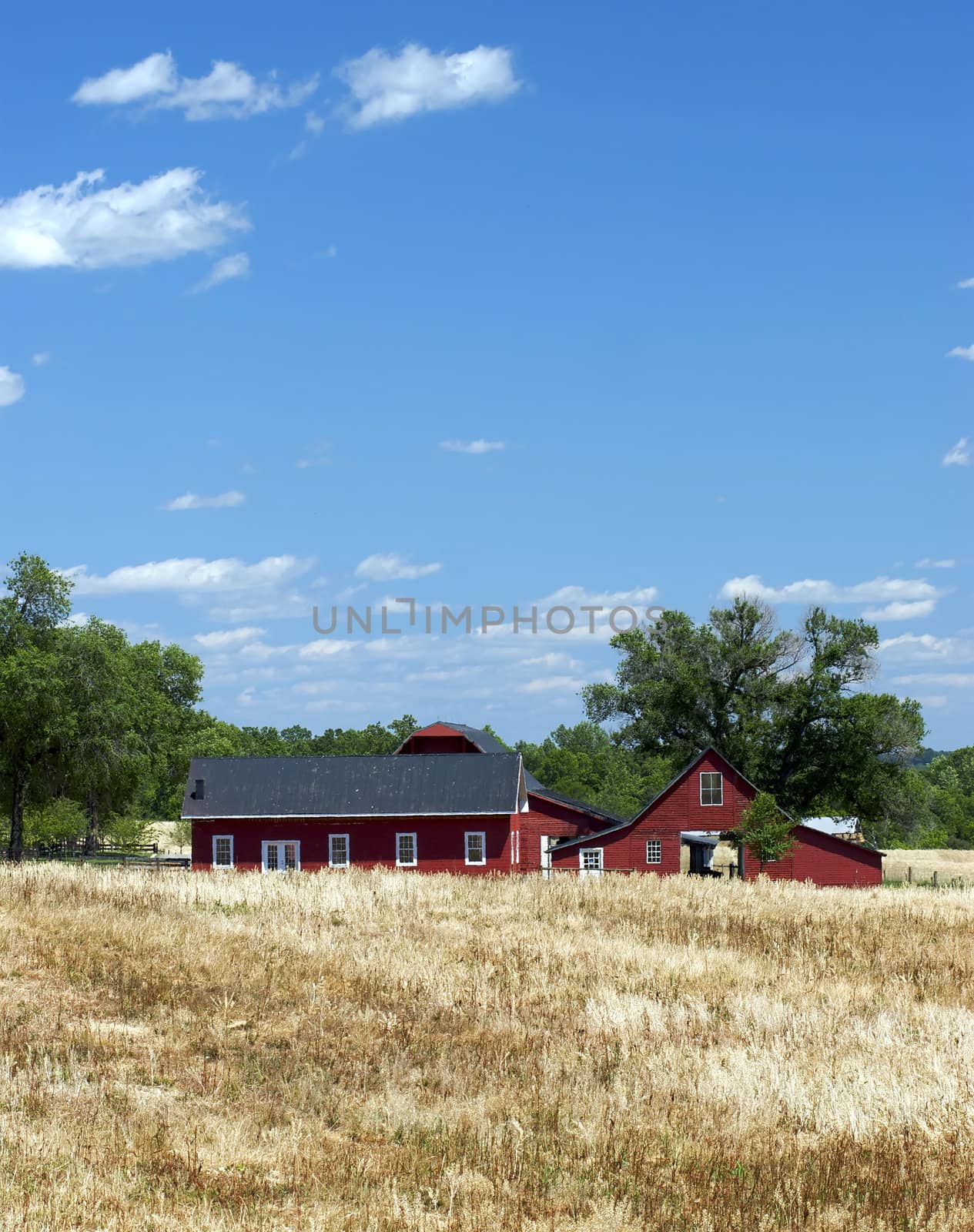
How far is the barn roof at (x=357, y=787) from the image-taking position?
54.5 metres

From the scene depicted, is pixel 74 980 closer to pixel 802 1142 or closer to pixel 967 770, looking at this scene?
pixel 802 1142

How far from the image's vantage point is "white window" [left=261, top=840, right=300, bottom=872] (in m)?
54.7

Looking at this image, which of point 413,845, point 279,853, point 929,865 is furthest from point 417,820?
point 929,865

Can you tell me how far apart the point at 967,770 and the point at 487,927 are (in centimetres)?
18444

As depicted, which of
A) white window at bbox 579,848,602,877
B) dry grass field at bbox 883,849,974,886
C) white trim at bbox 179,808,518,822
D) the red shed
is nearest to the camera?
white trim at bbox 179,808,518,822

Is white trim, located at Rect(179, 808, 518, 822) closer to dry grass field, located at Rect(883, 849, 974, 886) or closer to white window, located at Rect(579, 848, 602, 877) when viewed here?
white window, located at Rect(579, 848, 602, 877)

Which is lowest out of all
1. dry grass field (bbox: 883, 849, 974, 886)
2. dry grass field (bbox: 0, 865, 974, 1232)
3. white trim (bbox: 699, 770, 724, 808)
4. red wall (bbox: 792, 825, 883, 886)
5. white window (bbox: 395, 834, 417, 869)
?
dry grass field (bbox: 883, 849, 974, 886)

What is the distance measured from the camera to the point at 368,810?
5450 cm

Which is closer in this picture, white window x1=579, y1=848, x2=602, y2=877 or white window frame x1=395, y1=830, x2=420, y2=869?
white window frame x1=395, y1=830, x2=420, y2=869

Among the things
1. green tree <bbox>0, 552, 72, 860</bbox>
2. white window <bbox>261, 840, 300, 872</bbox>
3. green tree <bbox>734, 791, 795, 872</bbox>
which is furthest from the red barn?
green tree <bbox>0, 552, 72, 860</bbox>

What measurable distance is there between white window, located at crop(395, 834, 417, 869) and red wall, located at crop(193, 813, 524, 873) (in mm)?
174

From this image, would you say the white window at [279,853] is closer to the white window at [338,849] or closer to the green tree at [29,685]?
the white window at [338,849]

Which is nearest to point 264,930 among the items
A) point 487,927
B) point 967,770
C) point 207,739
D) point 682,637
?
point 487,927

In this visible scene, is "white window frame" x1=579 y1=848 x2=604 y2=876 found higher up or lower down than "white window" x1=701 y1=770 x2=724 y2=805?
lower down
